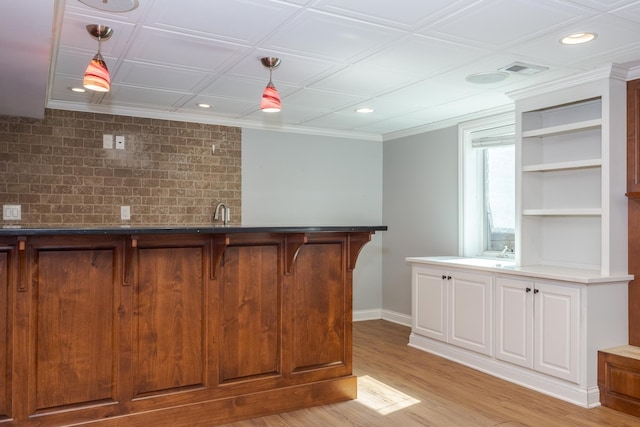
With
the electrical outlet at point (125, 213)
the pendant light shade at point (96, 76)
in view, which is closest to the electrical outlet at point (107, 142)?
the electrical outlet at point (125, 213)

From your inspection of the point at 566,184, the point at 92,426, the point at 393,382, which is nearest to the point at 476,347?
the point at 393,382

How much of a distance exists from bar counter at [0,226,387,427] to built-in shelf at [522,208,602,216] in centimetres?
160

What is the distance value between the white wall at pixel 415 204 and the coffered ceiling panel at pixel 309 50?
2.91 feet

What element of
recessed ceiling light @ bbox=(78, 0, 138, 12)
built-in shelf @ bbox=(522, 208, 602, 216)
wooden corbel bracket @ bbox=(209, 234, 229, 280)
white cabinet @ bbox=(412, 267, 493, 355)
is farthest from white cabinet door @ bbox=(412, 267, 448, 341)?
recessed ceiling light @ bbox=(78, 0, 138, 12)

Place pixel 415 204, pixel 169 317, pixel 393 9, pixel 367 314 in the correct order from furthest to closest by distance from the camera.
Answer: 1. pixel 367 314
2. pixel 415 204
3. pixel 169 317
4. pixel 393 9

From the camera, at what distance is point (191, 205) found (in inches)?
213

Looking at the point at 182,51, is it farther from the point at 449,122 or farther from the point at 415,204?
the point at 415,204

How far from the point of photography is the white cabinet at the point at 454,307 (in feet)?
14.2

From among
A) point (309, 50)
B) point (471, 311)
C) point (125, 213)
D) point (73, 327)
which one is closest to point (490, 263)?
point (471, 311)

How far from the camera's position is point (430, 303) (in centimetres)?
493

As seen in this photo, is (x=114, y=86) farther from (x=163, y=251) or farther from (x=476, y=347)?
(x=476, y=347)

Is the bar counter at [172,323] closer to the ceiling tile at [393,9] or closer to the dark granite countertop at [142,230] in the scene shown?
the dark granite countertop at [142,230]

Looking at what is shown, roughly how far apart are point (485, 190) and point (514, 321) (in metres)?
1.77

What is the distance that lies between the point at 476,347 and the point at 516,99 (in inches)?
85.5
